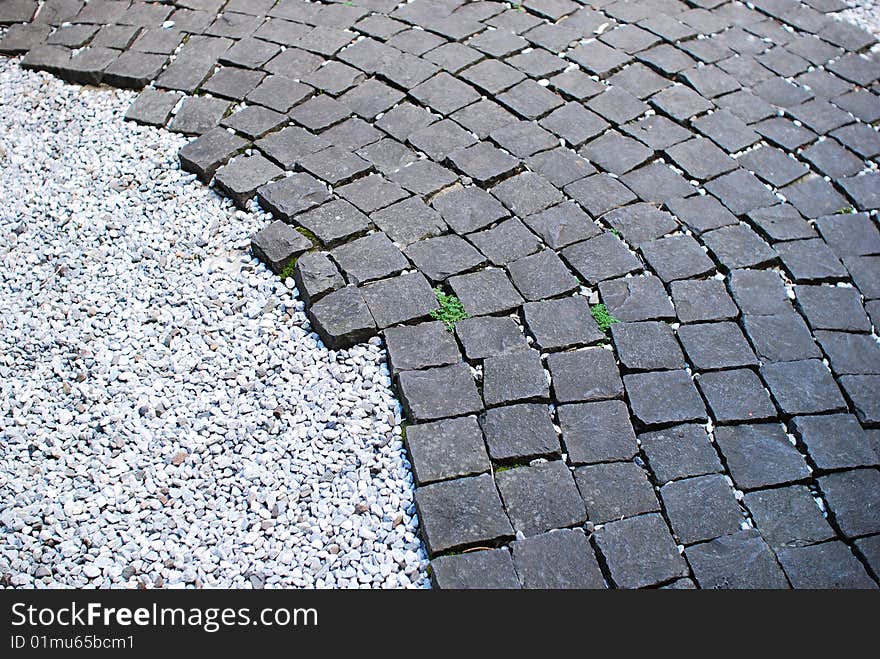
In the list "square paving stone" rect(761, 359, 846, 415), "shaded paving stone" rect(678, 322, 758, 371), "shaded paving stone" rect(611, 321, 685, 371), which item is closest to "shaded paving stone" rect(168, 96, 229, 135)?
"shaded paving stone" rect(611, 321, 685, 371)

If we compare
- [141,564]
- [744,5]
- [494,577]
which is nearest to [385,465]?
[494,577]

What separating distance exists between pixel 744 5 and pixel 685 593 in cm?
472

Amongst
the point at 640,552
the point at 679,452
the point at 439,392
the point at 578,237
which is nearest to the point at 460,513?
the point at 439,392

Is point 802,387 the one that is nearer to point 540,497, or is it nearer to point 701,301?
point 701,301

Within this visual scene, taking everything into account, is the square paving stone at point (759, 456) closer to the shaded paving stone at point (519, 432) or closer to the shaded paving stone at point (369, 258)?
the shaded paving stone at point (519, 432)

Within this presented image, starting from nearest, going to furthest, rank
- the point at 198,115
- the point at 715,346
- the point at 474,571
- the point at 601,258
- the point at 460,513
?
the point at 474,571
the point at 460,513
the point at 715,346
the point at 601,258
the point at 198,115

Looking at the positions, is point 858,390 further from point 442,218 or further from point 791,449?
point 442,218

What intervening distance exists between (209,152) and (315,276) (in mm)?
1239

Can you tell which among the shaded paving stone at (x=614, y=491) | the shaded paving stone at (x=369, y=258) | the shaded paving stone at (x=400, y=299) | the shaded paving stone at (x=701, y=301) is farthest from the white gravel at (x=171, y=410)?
the shaded paving stone at (x=701, y=301)

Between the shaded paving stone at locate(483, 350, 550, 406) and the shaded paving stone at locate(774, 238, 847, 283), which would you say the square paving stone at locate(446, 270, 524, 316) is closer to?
the shaded paving stone at locate(483, 350, 550, 406)

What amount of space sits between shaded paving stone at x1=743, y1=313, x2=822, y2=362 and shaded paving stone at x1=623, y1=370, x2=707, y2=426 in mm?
438

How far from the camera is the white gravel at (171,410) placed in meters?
3.11

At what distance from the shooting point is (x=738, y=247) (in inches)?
168

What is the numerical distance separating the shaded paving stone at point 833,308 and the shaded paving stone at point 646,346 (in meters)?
0.74
